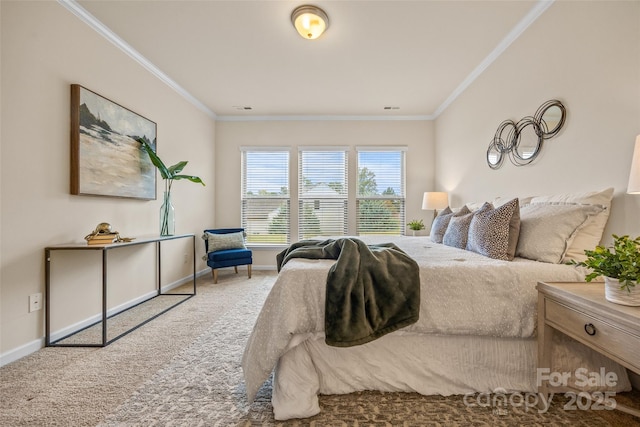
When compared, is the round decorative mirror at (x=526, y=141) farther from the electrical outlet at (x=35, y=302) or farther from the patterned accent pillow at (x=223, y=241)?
the electrical outlet at (x=35, y=302)

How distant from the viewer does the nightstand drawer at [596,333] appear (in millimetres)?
982

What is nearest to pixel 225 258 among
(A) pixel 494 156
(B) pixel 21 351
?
(B) pixel 21 351

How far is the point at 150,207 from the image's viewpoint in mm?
3303

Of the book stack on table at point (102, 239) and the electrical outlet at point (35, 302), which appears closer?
the electrical outlet at point (35, 302)

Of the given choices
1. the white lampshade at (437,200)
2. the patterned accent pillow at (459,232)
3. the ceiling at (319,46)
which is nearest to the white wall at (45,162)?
the ceiling at (319,46)

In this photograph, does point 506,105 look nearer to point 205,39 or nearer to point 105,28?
point 205,39

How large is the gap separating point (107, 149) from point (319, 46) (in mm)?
2308

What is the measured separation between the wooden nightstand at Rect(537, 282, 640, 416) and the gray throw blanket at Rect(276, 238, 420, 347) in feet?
2.06

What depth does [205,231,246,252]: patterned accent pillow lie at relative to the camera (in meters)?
4.13

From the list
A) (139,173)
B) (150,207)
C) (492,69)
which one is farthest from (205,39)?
(492,69)

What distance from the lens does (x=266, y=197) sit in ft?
16.4

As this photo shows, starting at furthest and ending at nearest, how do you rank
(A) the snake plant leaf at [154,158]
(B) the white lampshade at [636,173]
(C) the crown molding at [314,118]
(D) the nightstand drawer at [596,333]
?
(C) the crown molding at [314,118]
(A) the snake plant leaf at [154,158]
(B) the white lampshade at [636,173]
(D) the nightstand drawer at [596,333]

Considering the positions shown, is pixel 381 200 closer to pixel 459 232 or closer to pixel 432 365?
pixel 459 232

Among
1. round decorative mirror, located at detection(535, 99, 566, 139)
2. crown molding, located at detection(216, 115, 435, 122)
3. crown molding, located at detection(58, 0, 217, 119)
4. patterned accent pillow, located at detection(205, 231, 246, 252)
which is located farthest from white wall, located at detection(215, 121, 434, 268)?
round decorative mirror, located at detection(535, 99, 566, 139)
